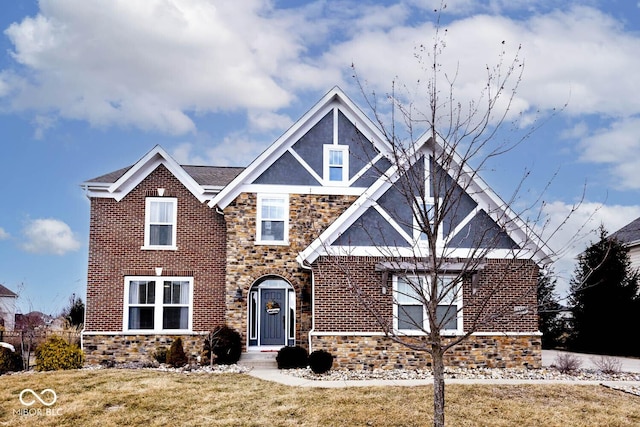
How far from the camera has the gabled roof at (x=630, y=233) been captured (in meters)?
30.6

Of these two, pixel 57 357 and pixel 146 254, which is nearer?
pixel 57 357

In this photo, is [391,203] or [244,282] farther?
[244,282]

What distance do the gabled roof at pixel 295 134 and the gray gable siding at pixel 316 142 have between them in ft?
0.50

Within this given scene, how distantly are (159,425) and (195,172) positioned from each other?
1400 centimetres

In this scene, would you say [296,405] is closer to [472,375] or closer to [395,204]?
[472,375]

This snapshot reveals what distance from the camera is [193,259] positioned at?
71.8 feet

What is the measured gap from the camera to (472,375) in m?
17.0

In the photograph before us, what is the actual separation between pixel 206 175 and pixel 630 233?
2113 centimetres

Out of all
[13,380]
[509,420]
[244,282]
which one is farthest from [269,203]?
[509,420]

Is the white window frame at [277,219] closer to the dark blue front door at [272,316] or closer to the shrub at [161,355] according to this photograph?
the dark blue front door at [272,316]

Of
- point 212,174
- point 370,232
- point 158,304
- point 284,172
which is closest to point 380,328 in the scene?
point 370,232

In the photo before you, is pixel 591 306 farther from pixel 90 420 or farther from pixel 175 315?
pixel 90 420

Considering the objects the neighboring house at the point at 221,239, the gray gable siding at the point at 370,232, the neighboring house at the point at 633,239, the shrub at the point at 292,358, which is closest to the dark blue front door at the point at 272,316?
the neighboring house at the point at 221,239

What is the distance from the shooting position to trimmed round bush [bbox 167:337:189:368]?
19250mm
